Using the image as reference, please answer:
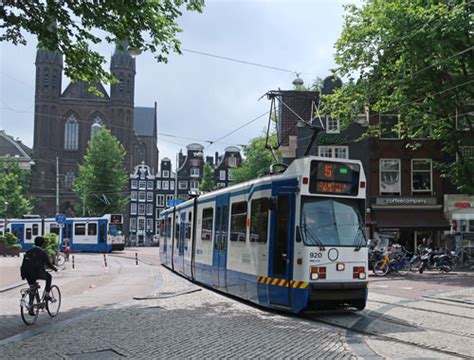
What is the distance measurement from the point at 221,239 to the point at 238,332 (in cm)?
510

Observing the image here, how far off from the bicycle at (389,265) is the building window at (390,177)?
11527mm

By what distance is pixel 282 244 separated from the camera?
10.3m

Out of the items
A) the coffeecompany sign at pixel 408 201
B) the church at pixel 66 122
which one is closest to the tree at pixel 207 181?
the church at pixel 66 122

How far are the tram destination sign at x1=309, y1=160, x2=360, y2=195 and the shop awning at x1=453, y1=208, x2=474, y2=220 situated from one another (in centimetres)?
2076

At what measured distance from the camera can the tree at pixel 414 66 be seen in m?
21.0

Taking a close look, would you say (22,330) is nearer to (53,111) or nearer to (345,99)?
(345,99)

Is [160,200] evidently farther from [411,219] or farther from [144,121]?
[411,219]

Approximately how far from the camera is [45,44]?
11.6 metres

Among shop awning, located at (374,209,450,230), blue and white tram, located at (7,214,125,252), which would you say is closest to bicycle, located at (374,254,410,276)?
shop awning, located at (374,209,450,230)

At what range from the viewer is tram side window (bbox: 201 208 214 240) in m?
14.6

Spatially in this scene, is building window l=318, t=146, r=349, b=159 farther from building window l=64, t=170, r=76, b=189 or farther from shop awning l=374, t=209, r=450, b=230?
building window l=64, t=170, r=76, b=189

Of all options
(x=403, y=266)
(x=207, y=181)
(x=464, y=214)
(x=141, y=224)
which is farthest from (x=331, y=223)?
(x=141, y=224)

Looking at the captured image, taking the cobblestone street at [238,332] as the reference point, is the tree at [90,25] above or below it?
above

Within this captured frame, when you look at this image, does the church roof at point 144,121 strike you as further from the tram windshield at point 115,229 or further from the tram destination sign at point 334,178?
the tram destination sign at point 334,178
